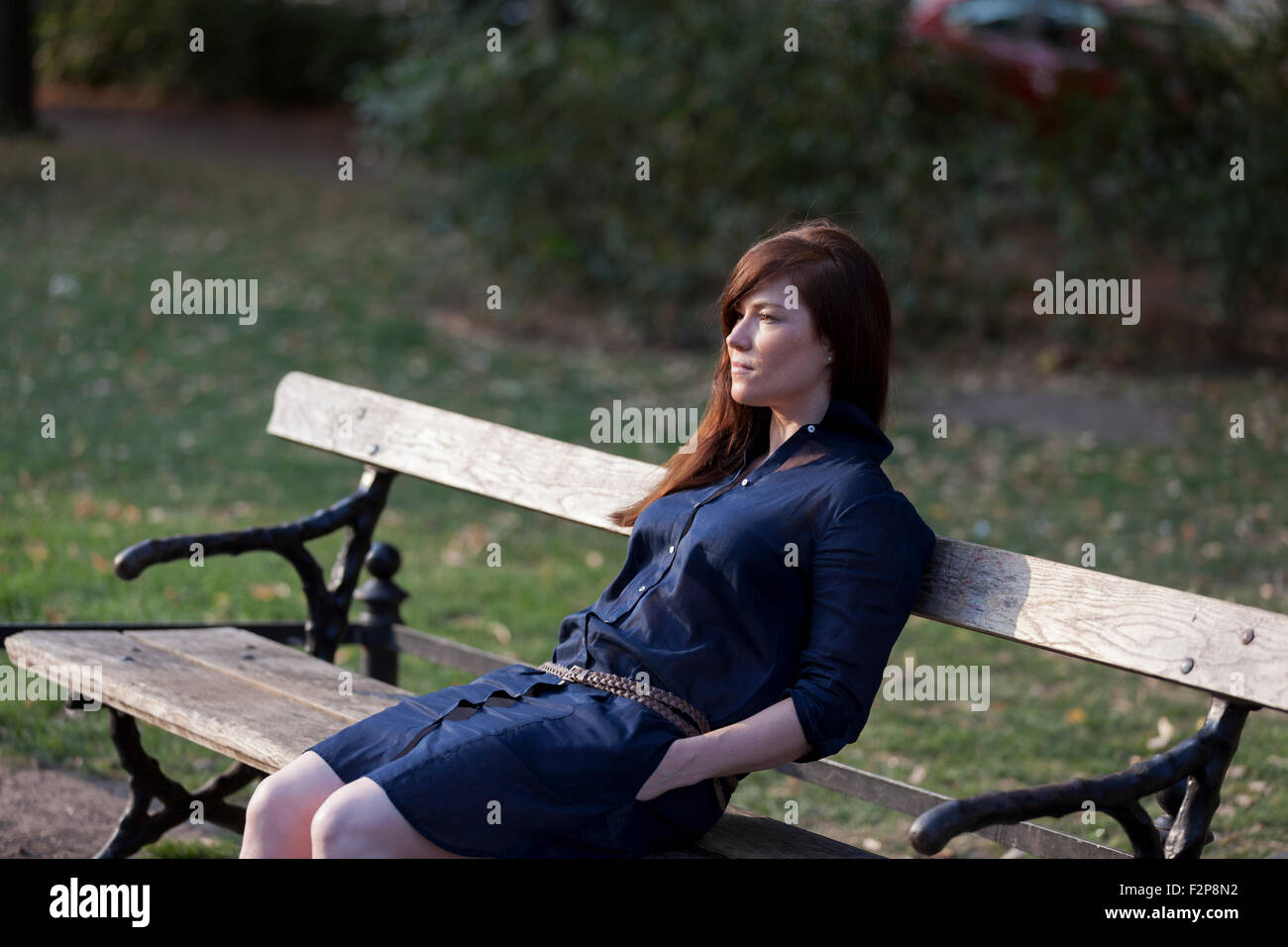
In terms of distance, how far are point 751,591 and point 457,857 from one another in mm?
715

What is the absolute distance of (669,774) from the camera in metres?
2.72

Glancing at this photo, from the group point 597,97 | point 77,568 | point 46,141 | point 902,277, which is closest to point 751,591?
point 77,568

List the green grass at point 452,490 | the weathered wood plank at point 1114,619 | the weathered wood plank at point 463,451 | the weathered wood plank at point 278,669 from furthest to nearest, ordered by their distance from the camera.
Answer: the green grass at point 452,490, the weathered wood plank at point 463,451, the weathered wood plank at point 278,669, the weathered wood plank at point 1114,619

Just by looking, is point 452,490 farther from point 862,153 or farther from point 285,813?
point 285,813

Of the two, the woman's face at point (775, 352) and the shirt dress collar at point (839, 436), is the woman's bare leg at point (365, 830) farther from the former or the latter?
the woman's face at point (775, 352)

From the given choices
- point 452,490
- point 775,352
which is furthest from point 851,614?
point 452,490

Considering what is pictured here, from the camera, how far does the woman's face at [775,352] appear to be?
2975 mm

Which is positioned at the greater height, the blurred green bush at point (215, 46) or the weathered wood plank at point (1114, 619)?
the blurred green bush at point (215, 46)

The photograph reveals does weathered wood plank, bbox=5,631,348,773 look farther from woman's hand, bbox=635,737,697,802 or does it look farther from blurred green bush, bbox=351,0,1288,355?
blurred green bush, bbox=351,0,1288,355

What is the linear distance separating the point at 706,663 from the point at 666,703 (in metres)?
0.11

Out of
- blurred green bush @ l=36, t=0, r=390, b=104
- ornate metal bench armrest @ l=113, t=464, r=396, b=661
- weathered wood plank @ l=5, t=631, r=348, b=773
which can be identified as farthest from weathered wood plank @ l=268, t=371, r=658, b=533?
blurred green bush @ l=36, t=0, r=390, b=104

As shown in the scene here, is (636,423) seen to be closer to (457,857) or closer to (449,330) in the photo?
(449,330)

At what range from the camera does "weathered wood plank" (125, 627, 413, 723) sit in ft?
11.4

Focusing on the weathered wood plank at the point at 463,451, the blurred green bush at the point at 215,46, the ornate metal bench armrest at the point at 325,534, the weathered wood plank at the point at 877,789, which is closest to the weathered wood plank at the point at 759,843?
the weathered wood plank at the point at 877,789
